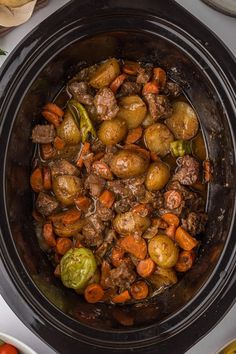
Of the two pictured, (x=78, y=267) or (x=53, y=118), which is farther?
(x=53, y=118)

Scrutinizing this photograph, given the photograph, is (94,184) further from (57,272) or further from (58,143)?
(57,272)

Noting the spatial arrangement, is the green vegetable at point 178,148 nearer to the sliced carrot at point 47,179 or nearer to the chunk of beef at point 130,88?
the chunk of beef at point 130,88

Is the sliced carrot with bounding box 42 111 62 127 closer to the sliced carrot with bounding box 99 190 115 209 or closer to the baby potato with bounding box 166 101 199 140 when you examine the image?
the sliced carrot with bounding box 99 190 115 209

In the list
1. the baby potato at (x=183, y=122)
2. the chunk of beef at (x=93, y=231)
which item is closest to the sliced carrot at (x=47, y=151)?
the chunk of beef at (x=93, y=231)

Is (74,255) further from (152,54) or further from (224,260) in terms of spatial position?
(152,54)

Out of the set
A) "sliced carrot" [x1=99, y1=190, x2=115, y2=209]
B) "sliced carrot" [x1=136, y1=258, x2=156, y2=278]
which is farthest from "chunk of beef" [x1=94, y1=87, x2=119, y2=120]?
"sliced carrot" [x1=136, y1=258, x2=156, y2=278]

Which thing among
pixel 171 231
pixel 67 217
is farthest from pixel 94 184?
pixel 171 231
